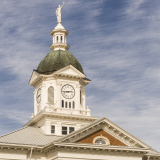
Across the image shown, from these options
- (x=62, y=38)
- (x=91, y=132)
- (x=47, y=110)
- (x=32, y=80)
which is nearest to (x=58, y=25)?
(x=62, y=38)

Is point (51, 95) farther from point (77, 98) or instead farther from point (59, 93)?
point (77, 98)

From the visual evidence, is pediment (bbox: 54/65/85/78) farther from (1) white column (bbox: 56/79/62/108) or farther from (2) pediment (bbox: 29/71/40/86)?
(2) pediment (bbox: 29/71/40/86)

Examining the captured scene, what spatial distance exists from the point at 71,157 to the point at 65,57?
51.5 feet

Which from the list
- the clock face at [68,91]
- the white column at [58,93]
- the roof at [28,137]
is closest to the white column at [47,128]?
the roof at [28,137]

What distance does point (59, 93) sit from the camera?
54812 mm

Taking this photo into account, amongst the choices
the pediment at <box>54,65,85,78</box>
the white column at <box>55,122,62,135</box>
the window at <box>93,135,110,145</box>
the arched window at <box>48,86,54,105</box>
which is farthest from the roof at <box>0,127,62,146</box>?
the pediment at <box>54,65,85,78</box>

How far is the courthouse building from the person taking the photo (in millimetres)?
45906

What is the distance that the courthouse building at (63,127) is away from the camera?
45.9 metres

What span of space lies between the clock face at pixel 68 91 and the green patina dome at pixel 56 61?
258 centimetres

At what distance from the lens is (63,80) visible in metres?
55.6

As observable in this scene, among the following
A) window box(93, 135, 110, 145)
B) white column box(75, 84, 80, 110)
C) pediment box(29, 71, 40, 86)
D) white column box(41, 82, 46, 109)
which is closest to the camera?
window box(93, 135, 110, 145)

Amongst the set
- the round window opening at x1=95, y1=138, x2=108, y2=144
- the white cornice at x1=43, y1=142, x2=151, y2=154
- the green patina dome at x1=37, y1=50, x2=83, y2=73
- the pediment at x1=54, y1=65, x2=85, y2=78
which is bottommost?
the white cornice at x1=43, y1=142, x2=151, y2=154

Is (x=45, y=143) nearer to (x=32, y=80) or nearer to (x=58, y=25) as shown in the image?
(x=32, y=80)

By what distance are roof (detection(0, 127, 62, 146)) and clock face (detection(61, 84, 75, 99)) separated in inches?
228
